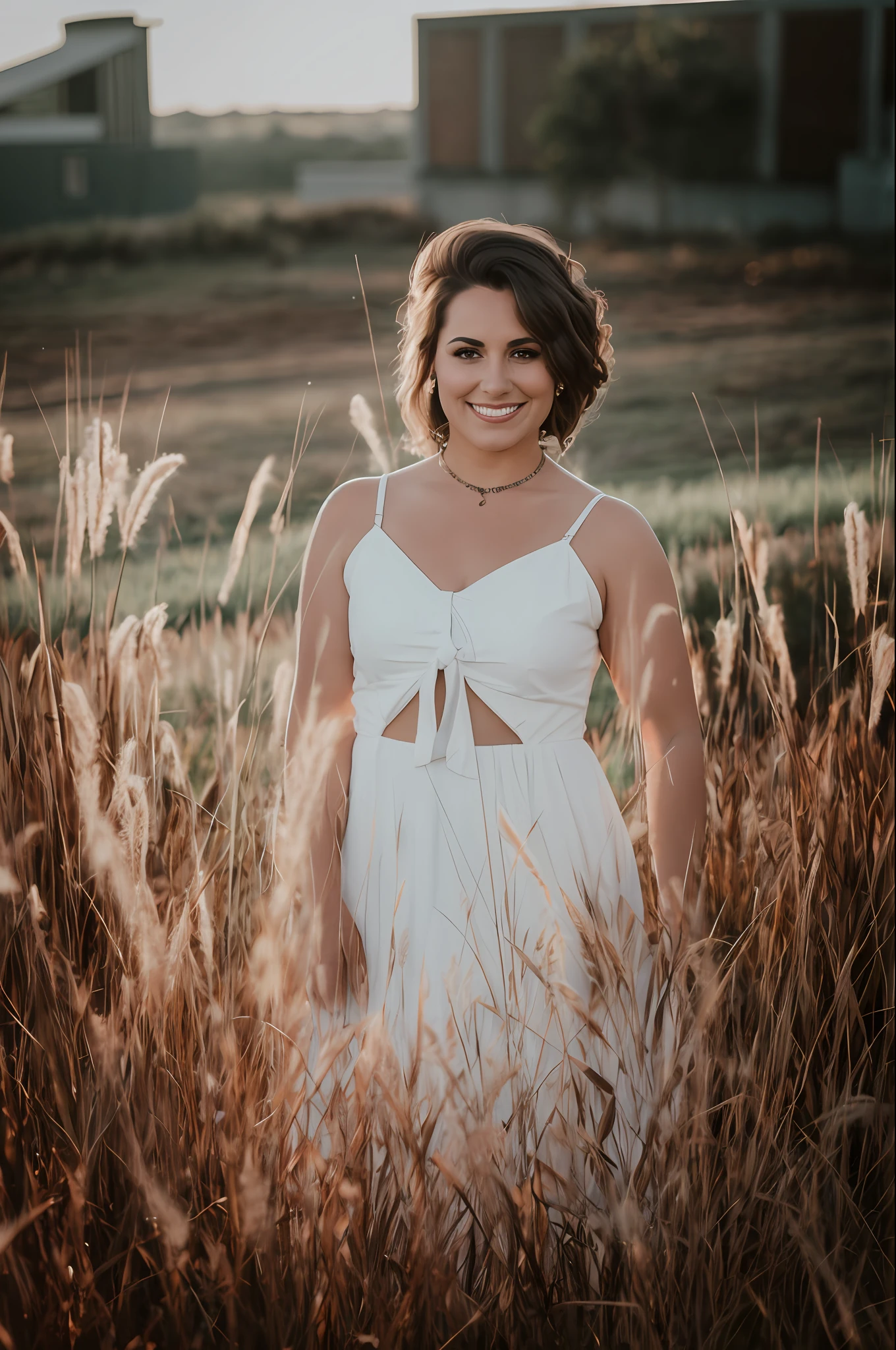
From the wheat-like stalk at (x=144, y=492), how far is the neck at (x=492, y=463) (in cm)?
34

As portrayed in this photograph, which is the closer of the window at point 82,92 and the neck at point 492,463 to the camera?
the neck at point 492,463

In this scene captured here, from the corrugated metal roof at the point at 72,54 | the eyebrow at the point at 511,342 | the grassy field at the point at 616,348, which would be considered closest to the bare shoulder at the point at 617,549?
the eyebrow at the point at 511,342

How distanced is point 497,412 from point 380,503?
0.19m

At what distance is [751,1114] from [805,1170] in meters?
0.07

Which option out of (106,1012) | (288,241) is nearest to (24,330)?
(288,241)

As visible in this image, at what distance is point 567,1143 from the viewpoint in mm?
1009

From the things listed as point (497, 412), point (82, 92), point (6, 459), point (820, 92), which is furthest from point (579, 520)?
point (820, 92)

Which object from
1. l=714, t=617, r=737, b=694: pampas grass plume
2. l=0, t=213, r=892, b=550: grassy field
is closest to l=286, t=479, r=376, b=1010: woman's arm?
l=714, t=617, r=737, b=694: pampas grass plume

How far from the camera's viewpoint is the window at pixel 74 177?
8.05 ft

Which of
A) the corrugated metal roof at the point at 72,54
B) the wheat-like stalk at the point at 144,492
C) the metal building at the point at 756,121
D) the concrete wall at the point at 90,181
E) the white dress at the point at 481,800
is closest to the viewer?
the white dress at the point at 481,800

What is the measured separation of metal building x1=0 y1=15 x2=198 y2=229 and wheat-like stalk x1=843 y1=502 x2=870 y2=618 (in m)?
1.55

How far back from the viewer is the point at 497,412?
1258 millimetres

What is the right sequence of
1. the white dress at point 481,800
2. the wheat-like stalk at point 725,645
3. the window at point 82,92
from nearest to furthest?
the white dress at point 481,800 → the wheat-like stalk at point 725,645 → the window at point 82,92

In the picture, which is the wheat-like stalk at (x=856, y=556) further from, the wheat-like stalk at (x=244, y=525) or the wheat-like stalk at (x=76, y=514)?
the wheat-like stalk at (x=76, y=514)
